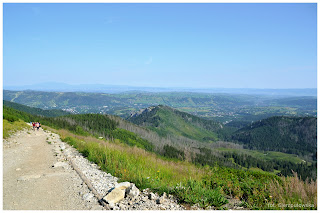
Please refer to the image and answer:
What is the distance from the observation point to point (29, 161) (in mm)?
14531

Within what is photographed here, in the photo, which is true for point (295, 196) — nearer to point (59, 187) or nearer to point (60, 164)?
point (59, 187)

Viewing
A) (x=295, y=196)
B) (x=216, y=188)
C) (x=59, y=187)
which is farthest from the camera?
(x=59, y=187)

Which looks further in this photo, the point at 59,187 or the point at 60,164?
the point at 60,164

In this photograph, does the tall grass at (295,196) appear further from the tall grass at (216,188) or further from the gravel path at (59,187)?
the gravel path at (59,187)

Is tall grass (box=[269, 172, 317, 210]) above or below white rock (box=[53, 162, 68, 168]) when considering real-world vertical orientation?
above

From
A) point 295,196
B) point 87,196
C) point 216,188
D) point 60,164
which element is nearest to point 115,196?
point 87,196

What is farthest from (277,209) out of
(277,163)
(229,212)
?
(277,163)

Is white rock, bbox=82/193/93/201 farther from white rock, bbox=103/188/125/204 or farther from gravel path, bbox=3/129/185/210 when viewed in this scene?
white rock, bbox=103/188/125/204

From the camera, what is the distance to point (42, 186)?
9.44 metres

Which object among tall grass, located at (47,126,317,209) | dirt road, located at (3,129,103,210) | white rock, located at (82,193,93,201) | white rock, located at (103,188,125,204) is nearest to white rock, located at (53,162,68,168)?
dirt road, located at (3,129,103,210)

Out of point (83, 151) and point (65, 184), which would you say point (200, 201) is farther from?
point (83, 151)

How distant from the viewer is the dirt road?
25.1ft

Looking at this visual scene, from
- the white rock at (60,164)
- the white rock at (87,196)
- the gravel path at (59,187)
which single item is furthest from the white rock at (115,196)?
the white rock at (60,164)

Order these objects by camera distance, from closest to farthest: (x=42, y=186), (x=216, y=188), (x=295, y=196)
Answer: (x=295, y=196) → (x=216, y=188) → (x=42, y=186)
